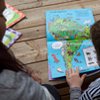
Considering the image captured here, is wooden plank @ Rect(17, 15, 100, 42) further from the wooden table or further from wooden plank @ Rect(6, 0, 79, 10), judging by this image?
wooden plank @ Rect(6, 0, 79, 10)

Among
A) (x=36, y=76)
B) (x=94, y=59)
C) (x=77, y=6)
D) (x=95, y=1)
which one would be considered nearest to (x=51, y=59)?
(x=36, y=76)

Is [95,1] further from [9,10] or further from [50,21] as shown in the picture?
[9,10]

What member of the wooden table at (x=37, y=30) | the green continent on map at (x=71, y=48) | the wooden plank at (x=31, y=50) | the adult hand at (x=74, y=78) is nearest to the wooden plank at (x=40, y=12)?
the wooden table at (x=37, y=30)

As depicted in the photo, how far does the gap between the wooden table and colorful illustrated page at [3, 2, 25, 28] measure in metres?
0.03

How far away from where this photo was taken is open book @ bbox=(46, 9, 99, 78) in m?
0.64

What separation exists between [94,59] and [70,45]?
151mm

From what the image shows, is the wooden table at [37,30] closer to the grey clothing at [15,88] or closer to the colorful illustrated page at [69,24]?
the colorful illustrated page at [69,24]

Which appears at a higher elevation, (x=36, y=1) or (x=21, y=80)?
(x=36, y=1)

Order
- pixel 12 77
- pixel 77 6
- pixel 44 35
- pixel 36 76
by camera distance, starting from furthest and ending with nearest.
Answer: pixel 77 6
pixel 44 35
pixel 36 76
pixel 12 77

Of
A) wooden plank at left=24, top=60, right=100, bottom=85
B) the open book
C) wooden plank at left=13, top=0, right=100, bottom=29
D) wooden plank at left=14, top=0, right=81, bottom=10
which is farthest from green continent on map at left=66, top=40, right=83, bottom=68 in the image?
wooden plank at left=14, top=0, right=81, bottom=10

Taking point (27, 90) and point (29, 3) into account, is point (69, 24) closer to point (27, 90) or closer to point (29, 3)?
point (29, 3)

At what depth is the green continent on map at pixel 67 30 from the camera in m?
0.73

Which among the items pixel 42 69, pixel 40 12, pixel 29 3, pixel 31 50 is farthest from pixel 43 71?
pixel 29 3

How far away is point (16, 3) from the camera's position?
93 centimetres
